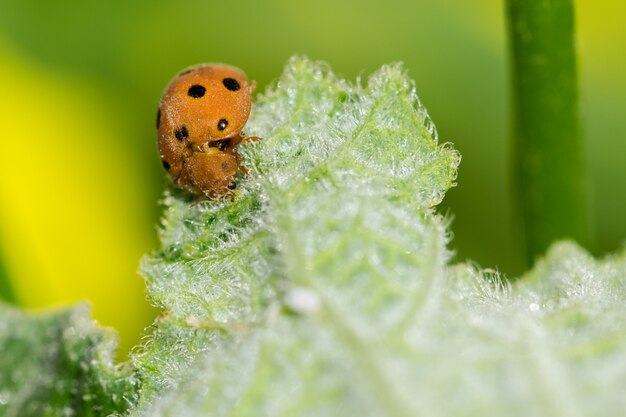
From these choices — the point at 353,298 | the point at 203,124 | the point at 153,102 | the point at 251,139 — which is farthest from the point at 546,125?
the point at 153,102

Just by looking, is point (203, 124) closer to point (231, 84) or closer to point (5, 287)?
point (231, 84)

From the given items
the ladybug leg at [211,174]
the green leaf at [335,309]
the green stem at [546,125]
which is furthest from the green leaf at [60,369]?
the green stem at [546,125]

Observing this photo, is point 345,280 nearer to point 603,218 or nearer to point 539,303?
point 539,303

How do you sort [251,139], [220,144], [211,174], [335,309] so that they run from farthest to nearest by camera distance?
[220,144] → [211,174] → [251,139] → [335,309]

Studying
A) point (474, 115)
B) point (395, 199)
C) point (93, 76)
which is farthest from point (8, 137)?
point (395, 199)

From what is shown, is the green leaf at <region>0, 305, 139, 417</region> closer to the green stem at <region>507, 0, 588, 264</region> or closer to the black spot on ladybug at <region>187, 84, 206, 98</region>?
the black spot on ladybug at <region>187, 84, 206, 98</region>

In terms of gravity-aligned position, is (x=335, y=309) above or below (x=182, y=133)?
below

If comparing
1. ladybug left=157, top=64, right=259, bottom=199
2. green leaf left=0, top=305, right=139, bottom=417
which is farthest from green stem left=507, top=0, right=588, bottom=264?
green leaf left=0, top=305, right=139, bottom=417
